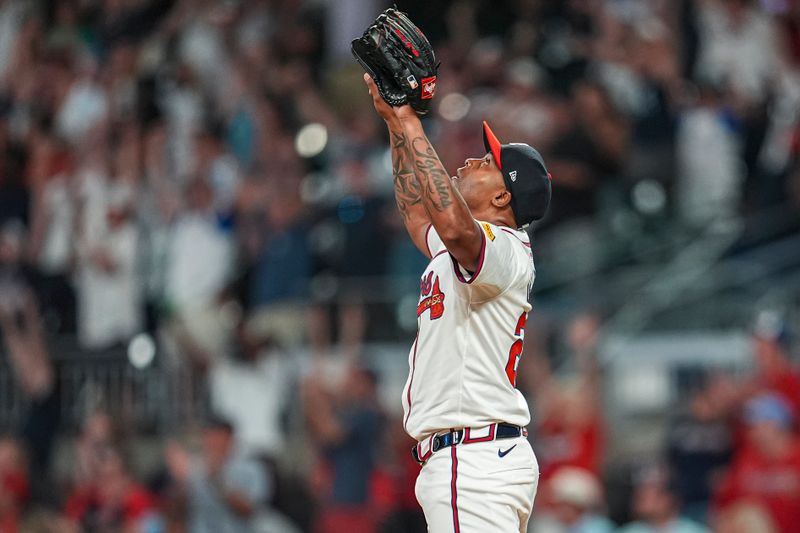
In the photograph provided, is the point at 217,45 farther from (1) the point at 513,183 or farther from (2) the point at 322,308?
(1) the point at 513,183

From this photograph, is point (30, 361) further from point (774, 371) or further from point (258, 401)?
point (774, 371)

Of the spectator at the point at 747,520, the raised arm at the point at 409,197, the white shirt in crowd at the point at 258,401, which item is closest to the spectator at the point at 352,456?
the white shirt in crowd at the point at 258,401

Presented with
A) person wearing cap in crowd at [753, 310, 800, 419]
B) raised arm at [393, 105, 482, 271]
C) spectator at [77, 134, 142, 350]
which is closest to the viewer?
raised arm at [393, 105, 482, 271]

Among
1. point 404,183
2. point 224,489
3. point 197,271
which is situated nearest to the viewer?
point 404,183

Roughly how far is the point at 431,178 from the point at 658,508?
3523mm

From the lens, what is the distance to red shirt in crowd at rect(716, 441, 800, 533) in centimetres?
699

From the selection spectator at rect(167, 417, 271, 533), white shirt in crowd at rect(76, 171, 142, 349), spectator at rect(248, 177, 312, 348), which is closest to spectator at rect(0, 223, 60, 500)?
white shirt in crowd at rect(76, 171, 142, 349)

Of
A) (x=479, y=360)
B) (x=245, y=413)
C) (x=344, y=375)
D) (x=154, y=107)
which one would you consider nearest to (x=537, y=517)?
(x=344, y=375)

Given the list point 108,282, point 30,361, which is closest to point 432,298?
point 108,282

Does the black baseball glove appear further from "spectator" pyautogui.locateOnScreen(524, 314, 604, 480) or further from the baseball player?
"spectator" pyautogui.locateOnScreen(524, 314, 604, 480)

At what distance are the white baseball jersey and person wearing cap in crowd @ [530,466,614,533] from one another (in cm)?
299

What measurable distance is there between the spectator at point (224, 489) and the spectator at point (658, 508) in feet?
8.02

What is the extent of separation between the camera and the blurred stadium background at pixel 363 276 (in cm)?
768

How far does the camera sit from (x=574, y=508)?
6.96 metres
